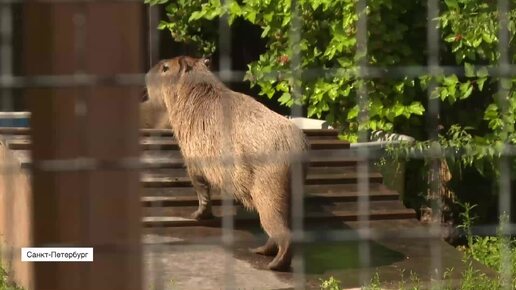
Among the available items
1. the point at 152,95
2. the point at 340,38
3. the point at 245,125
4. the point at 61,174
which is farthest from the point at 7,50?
the point at 152,95

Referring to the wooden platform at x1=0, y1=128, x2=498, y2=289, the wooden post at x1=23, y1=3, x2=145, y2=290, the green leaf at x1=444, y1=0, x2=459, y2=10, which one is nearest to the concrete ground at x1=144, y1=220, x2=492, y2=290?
the wooden platform at x1=0, y1=128, x2=498, y2=289

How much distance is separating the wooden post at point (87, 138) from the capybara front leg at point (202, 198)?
3060mm

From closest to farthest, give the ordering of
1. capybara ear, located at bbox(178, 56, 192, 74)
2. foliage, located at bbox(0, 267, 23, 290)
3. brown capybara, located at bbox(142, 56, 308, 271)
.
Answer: foliage, located at bbox(0, 267, 23, 290)
brown capybara, located at bbox(142, 56, 308, 271)
capybara ear, located at bbox(178, 56, 192, 74)

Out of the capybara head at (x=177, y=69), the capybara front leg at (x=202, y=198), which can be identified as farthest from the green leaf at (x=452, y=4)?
the capybara front leg at (x=202, y=198)

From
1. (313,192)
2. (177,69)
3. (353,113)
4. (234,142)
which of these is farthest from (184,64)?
(313,192)

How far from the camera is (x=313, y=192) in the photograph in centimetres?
514

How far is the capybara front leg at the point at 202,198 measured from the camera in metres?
4.99

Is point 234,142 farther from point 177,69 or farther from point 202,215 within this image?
point 202,215

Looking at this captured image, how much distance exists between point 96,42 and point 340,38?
1.64 meters

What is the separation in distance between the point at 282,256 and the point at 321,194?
1.81ft

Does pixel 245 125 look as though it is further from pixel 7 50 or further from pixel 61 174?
pixel 61 174

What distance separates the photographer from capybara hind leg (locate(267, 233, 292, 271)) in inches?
182

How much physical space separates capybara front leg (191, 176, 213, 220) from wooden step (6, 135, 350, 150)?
25 centimetres

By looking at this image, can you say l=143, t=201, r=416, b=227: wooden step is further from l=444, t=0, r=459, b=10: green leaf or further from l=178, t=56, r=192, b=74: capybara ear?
l=444, t=0, r=459, b=10: green leaf
